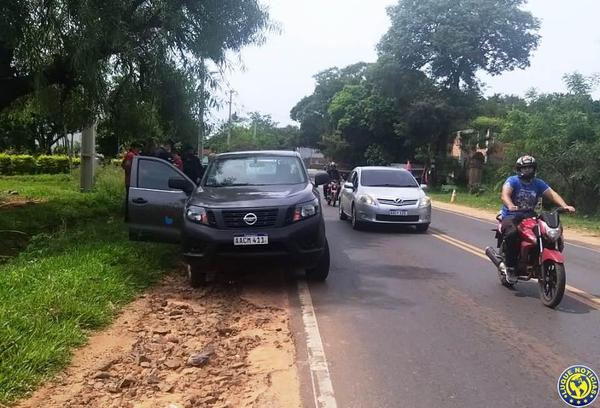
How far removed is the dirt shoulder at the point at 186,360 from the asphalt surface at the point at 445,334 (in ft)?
1.61

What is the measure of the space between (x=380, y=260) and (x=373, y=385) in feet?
17.7

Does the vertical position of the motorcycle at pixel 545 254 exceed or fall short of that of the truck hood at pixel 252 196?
it falls short

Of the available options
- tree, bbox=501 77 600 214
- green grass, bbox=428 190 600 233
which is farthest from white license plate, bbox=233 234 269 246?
tree, bbox=501 77 600 214

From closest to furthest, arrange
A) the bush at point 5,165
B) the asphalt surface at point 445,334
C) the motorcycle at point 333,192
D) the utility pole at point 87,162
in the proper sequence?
the asphalt surface at point 445,334 → the utility pole at point 87,162 → the motorcycle at point 333,192 → the bush at point 5,165

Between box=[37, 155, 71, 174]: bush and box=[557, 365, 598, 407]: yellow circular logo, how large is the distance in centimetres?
3253

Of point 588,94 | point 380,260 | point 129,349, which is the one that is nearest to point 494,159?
point 588,94

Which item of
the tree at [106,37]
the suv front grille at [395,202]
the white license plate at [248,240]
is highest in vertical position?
the tree at [106,37]

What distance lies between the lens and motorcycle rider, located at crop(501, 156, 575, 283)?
23.0 ft

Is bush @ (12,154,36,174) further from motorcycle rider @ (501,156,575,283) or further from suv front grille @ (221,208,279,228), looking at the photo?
motorcycle rider @ (501,156,575,283)

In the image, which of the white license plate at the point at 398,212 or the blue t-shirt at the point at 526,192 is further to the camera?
the white license plate at the point at 398,212

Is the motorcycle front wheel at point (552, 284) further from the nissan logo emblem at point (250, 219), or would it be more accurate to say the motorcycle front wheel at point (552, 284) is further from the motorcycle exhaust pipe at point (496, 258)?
the nissan logo emblem at point (250, 219)

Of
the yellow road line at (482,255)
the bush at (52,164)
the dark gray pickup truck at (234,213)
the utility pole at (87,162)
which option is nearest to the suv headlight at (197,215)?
the dark gray pickup truck at (234,213)

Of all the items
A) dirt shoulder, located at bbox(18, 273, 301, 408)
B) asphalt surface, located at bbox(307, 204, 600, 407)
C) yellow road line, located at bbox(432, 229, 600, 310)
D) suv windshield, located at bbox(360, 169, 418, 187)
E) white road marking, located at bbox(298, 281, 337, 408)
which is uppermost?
suv windshield, located at bbox(360, 169, 418, 187)

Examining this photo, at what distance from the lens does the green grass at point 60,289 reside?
441 cm
